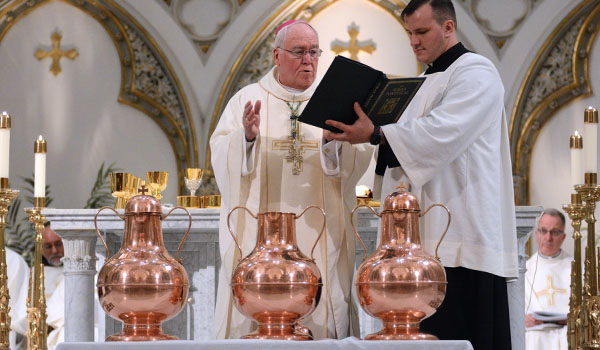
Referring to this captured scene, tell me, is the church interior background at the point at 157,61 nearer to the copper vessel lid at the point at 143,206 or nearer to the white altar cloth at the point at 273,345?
the copper vessel lid at the point at 143,206

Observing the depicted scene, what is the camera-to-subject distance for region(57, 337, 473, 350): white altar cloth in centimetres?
283

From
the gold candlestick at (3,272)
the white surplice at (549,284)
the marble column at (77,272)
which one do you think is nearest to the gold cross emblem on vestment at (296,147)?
the marble column at (77,272)

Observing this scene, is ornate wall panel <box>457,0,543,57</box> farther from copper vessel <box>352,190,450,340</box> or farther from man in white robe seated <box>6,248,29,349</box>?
copper vessel <box>352,190,450,340</box>

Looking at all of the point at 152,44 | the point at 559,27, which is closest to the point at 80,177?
the point at 152,44

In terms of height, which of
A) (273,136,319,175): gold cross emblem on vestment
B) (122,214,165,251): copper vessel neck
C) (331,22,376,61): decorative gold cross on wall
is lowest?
(122,214,165,251): copper vessel neck

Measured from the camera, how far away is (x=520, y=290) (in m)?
5.20

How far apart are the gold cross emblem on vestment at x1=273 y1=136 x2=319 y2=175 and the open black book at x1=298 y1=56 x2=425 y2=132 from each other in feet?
1.90

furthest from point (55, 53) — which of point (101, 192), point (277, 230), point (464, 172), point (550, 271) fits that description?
point (277, 230)

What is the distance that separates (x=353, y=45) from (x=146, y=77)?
1848 millimetres

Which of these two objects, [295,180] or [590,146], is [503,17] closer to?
[590,146]

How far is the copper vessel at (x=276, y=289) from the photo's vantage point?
3.13 meters

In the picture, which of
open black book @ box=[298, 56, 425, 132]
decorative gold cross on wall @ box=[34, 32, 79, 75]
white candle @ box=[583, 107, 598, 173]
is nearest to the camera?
open black book @ box=[298, 56, 425, 132]

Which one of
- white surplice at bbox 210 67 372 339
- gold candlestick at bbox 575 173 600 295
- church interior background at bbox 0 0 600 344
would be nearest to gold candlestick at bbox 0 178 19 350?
white surplice at bbox 210 67 372 339

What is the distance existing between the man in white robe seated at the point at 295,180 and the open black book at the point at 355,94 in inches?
13.6
